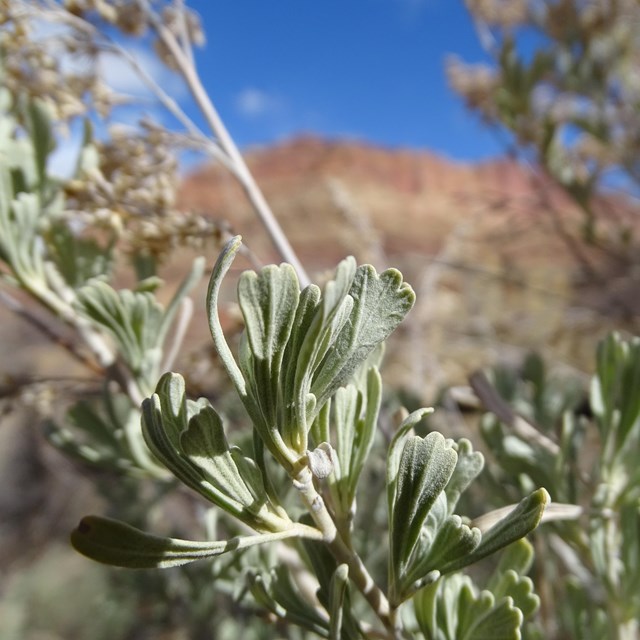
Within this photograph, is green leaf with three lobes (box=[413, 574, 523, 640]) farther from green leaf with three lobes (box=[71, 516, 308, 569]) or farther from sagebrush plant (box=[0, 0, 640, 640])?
green leaf with three lobes (box=[71, 516, 308, 569])

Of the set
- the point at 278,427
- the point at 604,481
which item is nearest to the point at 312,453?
the point at 278,427

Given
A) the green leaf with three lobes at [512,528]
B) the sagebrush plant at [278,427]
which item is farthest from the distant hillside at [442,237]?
the green leaf with three lobes at [512,528]

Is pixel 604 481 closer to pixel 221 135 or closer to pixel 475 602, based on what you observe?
pixel 475 602

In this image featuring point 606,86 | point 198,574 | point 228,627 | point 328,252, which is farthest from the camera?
point 328,252

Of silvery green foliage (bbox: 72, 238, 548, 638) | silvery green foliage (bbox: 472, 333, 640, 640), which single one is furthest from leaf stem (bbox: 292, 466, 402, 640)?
silvery green foliage (bbox: 472, 333, 640, 640)

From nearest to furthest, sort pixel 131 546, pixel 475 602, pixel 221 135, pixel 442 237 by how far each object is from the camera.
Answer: pixel 131 546
pixel 475 602
pixel 221 135
pixel 442 237

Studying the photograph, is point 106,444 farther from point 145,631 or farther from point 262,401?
point 145,631

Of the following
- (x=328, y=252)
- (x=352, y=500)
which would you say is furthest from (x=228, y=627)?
(x=328, y=252)
